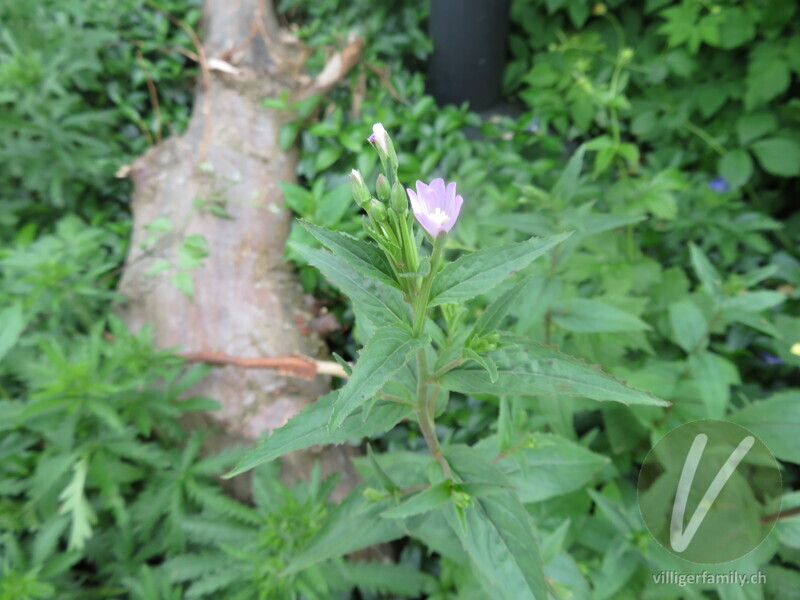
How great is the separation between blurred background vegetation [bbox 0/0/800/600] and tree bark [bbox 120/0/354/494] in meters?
0.17

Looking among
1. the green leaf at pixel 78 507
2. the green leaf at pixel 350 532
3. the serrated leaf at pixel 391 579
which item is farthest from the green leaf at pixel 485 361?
the green leaf at pixel 78 507

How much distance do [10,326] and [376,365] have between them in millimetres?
1818

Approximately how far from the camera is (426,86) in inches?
129

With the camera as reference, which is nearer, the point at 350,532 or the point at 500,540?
the point at 500,540

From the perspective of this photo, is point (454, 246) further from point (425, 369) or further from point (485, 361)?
point (485, 361)

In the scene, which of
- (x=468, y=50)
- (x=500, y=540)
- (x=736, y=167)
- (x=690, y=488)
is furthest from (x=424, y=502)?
(x=468, y=50)

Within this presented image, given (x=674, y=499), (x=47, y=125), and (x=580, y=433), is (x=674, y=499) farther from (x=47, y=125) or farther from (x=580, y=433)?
(x=47, y=125)

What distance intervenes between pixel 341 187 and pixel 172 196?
1.04 m

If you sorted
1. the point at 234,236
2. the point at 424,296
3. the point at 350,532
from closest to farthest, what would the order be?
the point at 424,296 < the point at 350,532 < the point at 234,236

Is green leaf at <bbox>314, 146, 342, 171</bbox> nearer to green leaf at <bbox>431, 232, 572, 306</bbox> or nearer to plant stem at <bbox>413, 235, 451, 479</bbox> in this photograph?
plant stem at <bbox>413, 235, 451, 479</bbox>

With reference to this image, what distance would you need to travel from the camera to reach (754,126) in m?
2.70

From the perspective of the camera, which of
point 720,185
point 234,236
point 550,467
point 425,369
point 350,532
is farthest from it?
point 720,185

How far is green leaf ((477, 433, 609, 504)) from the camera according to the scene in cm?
130

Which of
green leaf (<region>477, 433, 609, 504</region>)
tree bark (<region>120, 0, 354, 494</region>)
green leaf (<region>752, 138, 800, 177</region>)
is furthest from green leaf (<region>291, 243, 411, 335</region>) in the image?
green leaf (<region>752, 138, 800, 177</region>)
